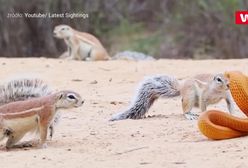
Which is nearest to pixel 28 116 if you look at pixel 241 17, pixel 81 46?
pixel 81 46

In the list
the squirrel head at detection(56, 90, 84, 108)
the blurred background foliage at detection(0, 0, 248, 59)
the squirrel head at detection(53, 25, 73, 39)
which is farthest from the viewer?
the blurred background foliage at detection(0, 0, 248, 59)

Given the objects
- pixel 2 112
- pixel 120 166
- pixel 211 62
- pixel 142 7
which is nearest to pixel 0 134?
pixel 2 112

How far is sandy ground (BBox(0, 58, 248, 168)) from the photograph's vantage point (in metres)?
6.37

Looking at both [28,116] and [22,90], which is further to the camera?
[22,90]

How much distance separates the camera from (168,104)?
10109mm

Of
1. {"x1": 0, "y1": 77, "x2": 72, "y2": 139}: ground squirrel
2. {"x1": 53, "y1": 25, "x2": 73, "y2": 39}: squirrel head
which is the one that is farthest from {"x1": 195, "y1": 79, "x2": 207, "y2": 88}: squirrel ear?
{"x1": 53, "y1": 25, "x2": 73, "y2": 39}: squirrel head

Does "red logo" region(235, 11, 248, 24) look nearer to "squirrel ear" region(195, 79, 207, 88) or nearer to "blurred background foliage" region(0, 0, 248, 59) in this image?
"blurred background foliage" region(0, 0, 248, 59)

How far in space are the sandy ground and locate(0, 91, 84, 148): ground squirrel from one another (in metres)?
0.14

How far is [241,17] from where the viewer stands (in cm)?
1839

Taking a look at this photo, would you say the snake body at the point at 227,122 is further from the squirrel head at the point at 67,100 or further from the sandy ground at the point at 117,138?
the squirrel head at the point at 67,100

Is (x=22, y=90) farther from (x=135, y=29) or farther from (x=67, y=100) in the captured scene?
(x=135, y=29)

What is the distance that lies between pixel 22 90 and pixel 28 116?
0.64 m

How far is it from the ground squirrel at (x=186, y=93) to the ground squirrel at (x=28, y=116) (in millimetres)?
1447

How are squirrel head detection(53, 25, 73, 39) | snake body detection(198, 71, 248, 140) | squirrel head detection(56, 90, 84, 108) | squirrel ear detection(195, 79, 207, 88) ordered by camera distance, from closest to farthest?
snake body detection(198, 71, 248, 140)
squirrel head detection(56, 90, 84, 108)
squirrel ear detection(195, 79, 207, 88)
squirrel head detection(53, 25, 73, 39)
